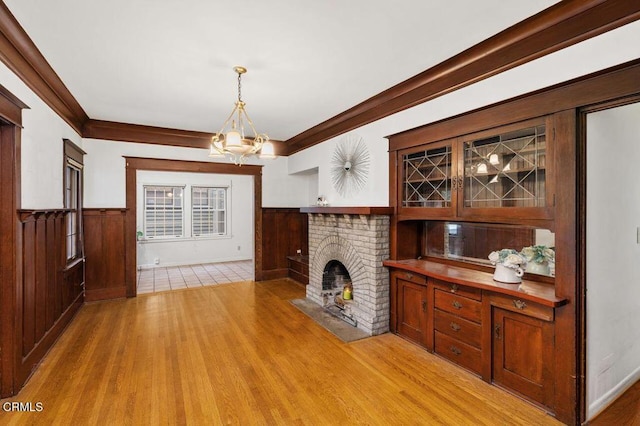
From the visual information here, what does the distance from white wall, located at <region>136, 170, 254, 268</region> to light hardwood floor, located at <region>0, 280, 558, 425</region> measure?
376 centimetres

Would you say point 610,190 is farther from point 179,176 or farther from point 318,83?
point 179,176

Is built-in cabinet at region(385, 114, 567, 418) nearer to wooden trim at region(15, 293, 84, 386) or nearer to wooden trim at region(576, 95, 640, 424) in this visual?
wooden trim at region(576, 95, 640, 424)

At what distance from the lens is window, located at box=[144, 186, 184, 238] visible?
306 inches

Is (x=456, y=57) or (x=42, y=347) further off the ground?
(x=456, y=57)

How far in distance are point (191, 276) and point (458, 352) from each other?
5.63m

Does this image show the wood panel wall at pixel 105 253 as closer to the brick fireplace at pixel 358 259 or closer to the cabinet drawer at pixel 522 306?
the brick fireplace at pixel 358 259

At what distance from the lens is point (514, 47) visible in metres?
2.36

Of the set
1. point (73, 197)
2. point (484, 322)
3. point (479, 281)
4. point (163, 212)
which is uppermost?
point (73, 197)

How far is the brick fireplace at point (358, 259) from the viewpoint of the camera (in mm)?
3656

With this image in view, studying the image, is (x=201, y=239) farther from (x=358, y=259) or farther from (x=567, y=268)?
(x=567, y=268)

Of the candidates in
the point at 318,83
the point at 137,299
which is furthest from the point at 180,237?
the point at 318,83

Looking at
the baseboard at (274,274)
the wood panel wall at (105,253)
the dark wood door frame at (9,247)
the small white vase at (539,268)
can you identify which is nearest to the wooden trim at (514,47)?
the small white vase at (539,268)

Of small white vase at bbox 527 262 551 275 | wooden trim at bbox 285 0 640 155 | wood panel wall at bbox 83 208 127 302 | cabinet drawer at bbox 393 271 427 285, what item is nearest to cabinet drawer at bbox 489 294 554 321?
small white vase at bbox 527 262 551 275

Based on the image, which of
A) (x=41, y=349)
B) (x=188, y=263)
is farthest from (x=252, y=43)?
(x=188, y=263)
